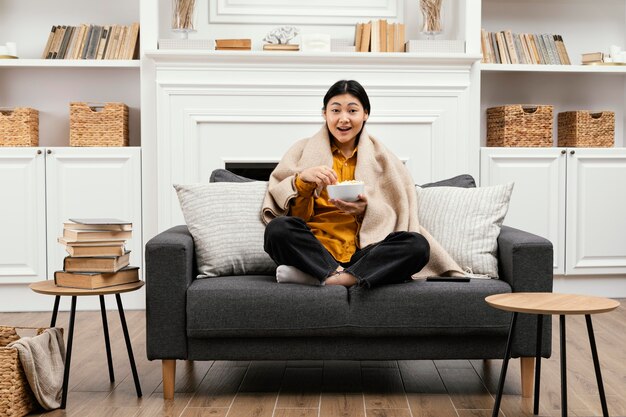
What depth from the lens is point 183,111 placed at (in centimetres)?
445

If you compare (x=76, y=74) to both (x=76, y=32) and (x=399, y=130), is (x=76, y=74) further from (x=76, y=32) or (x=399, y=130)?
(x=399, y=130)

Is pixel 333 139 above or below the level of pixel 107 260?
above

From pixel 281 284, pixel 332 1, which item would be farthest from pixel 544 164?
pixel 281 284

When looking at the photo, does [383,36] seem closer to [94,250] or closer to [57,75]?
[57,75]

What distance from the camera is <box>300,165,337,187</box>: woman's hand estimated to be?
2.99m

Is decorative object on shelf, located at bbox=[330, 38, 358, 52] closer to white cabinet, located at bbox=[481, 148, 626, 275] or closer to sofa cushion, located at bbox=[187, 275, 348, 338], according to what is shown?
white cabinet, located at bbox=[481, 148, 626, 275]

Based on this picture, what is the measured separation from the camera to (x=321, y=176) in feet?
9.80

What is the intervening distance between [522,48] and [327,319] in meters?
2.77

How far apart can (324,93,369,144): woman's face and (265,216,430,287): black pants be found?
0.52 metres

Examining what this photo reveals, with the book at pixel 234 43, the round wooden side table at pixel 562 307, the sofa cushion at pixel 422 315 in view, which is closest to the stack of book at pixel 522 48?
the book at pixel 234 43

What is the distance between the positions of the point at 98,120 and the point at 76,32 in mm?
565

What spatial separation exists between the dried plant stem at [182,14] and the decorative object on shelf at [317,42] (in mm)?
645

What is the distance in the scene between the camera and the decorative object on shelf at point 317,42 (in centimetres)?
448

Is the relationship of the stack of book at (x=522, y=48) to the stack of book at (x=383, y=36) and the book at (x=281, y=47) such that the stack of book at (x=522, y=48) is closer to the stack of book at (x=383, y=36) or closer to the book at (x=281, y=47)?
the stack of book at (x=383, y=36)
